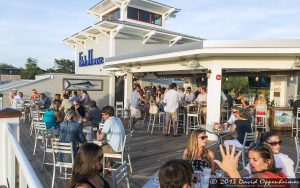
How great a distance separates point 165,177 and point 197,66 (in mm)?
7946

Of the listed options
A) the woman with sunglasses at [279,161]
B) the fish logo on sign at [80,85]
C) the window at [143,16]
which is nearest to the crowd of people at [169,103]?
the woman with sunglasses at [279,161]

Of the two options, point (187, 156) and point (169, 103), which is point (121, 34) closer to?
point (169, 103)

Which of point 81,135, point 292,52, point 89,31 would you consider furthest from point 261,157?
point 89,31

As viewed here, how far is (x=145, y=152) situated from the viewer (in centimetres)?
742

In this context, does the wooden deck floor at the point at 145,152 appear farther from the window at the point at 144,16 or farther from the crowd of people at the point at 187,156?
the window at the point at 144,16

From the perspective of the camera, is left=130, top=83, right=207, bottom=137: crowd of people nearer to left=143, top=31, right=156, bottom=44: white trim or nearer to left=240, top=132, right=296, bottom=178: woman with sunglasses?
left=240, top=132, right=296, bottom=178: woman with sunglasses

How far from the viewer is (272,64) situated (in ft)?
29.9

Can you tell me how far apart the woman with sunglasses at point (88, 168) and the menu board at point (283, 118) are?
10.0 meters

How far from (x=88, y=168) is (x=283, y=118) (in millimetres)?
10315

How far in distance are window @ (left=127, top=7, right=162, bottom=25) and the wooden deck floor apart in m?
12.6

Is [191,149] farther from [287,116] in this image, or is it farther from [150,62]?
[150,62]

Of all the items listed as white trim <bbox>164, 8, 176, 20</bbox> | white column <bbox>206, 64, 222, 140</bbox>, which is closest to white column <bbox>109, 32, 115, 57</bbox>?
white trim <bbox>164, 8, 176, 20</bbox>

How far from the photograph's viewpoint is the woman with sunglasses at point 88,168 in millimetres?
2512

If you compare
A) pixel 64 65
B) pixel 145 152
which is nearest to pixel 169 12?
pixel 145 152
